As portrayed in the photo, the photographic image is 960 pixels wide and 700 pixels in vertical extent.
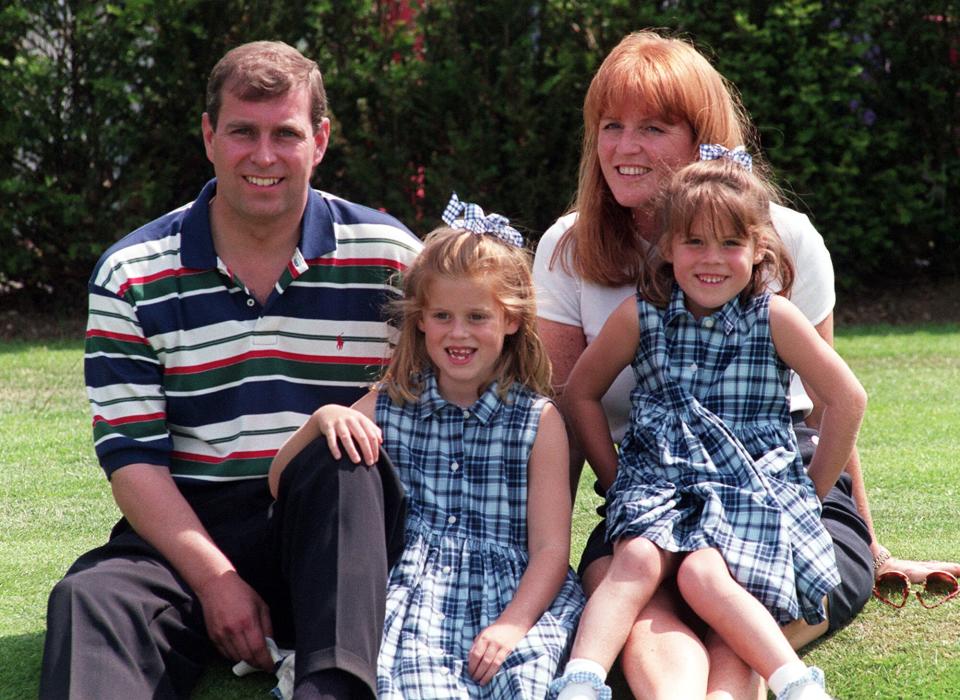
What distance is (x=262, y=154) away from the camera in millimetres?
3295

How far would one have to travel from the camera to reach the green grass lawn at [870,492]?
10.1ft

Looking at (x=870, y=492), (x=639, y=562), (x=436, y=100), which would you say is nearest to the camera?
(x=639, y=562)

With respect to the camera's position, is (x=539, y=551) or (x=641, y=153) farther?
(x=641, y=153)

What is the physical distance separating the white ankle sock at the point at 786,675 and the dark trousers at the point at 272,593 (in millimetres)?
814

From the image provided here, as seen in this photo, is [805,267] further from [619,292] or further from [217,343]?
[217,343]

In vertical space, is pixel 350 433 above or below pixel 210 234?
below

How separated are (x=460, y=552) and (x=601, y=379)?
57 cm

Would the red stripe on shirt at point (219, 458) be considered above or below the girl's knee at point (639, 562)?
above

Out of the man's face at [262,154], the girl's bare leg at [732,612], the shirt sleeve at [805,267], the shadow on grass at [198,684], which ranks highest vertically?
the man's face at [262,154]

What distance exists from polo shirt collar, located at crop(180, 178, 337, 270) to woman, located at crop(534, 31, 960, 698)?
0.62 meters

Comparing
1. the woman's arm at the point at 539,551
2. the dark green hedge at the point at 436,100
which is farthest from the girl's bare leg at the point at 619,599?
the dark green hedge at the point at 436,100

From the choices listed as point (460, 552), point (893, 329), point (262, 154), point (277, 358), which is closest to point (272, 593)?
point (460, 552)

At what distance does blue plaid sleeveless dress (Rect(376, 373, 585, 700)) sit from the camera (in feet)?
9.21

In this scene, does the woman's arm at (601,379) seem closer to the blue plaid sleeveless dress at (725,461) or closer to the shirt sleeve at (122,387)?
the blue plaid sleeveless dress at (725,461)
